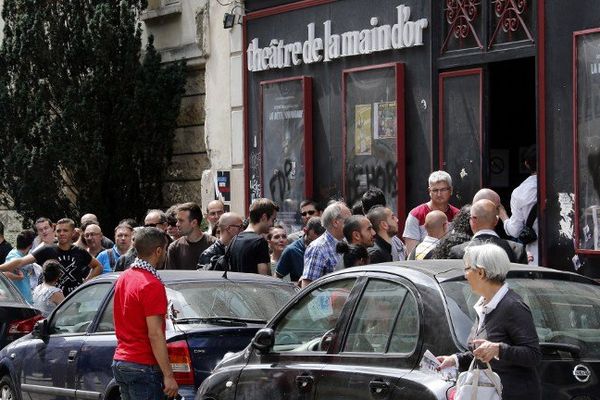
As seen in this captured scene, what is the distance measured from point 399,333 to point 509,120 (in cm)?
849

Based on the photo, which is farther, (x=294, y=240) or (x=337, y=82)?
(x=337, y=82)

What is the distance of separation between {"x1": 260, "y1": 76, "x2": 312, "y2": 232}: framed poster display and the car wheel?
6.67m

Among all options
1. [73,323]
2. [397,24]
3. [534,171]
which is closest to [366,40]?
[397,24]

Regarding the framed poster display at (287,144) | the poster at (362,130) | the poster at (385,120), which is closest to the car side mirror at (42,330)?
the poster at (385,120)

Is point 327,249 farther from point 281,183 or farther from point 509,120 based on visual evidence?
point 281,183

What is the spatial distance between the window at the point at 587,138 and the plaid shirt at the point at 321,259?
3.18m

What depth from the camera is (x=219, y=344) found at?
9.61 metres

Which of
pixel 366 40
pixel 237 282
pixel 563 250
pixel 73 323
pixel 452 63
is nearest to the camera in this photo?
pixel 237 282

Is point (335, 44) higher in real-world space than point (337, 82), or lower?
higher

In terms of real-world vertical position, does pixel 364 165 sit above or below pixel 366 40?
below

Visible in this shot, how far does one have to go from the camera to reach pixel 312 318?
329 inches

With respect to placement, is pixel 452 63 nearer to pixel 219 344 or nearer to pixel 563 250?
pixel 563 250

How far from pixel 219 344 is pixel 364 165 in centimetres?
759

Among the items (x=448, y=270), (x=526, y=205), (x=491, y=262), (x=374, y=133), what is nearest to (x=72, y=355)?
(x=448, y=270)
